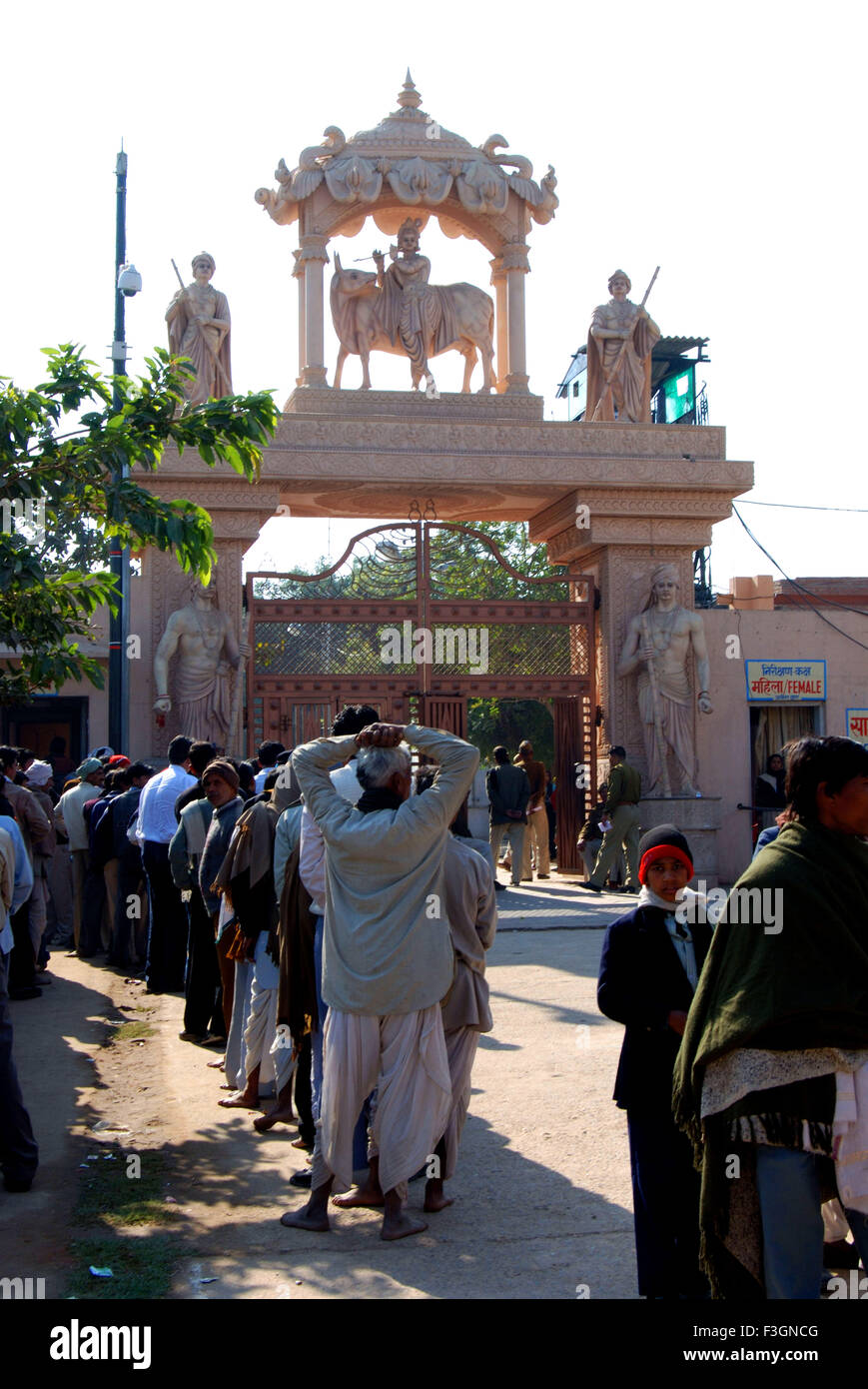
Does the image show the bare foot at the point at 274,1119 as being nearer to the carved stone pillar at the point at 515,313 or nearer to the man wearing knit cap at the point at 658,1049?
the man wearing knit cap at the point at 658,1049

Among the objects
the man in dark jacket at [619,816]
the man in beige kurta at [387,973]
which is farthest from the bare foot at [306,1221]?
the man in dark jacket at [619,816]

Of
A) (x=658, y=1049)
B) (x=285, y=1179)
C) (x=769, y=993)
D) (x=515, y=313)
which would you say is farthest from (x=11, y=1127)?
(x=515, y=313)

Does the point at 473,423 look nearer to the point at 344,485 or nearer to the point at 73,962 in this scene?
the point at 344,485

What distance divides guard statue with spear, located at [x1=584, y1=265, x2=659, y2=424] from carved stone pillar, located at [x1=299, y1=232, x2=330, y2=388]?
3.20 metres

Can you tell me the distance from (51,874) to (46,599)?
20.5 ft

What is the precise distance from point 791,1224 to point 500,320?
14443 mm

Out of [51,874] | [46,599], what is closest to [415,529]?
[51,874]

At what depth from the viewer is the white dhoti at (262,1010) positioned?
6.35 meters

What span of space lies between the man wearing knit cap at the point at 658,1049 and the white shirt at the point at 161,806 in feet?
18.4

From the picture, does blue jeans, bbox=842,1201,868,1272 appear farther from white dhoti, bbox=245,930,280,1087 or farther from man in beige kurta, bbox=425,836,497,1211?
white dhoti, bbox=245,930,280,1087

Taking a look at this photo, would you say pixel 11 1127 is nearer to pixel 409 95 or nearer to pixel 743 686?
pixel 743 686

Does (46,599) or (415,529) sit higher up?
(415,529)

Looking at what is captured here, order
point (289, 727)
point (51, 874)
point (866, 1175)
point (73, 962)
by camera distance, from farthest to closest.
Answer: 1. point (289, 727)
2. point (51, 874)
3. point (73, 962)
4. point (866, 1175)

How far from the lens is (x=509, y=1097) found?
253 inches
